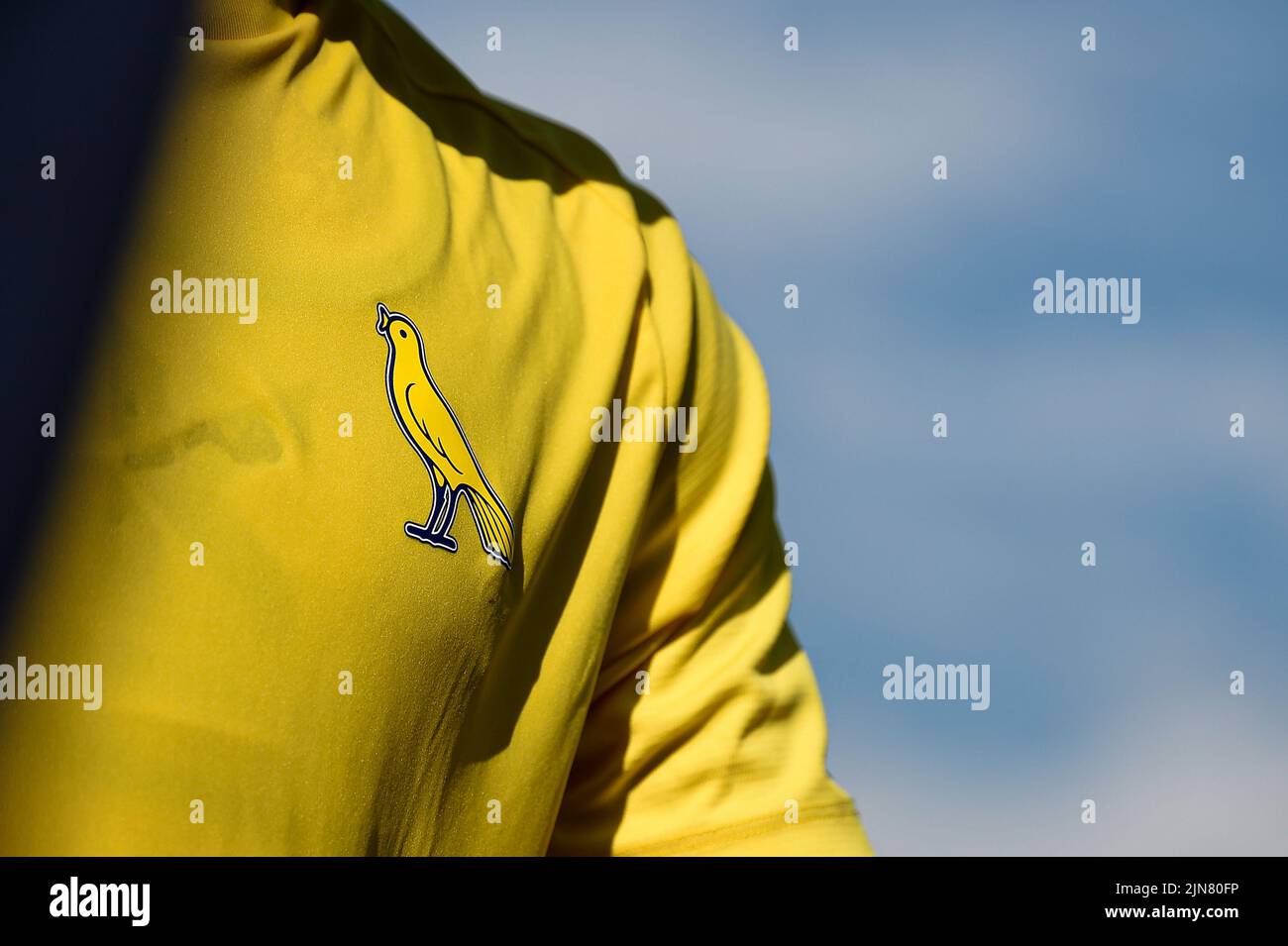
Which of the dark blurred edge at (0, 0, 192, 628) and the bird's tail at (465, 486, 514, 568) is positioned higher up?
the dark blurred edge at (0, 0, 192, 628)

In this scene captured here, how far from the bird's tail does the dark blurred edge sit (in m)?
0.26

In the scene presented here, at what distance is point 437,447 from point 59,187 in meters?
0.28

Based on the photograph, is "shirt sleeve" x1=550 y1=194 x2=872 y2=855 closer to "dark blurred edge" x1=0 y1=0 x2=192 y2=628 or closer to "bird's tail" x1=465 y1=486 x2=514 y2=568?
"bird's tail" x1=465 y1=486 x2=514 y2=568

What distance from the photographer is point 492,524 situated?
893 millimetres

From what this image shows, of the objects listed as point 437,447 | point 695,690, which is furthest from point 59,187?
point 695,690

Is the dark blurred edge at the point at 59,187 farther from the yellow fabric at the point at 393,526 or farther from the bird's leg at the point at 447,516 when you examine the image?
the bird's leg at the point at 447,516

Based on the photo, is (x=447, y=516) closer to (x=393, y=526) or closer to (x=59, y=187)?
(x=393, y=526)

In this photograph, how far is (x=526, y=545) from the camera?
93cm

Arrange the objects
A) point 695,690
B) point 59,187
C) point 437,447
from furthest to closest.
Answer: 1. point 695,690
2. point 437,447
3. point 59,187

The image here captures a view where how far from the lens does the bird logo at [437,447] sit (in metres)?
0.86

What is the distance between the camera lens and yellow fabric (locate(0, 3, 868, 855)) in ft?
2.39

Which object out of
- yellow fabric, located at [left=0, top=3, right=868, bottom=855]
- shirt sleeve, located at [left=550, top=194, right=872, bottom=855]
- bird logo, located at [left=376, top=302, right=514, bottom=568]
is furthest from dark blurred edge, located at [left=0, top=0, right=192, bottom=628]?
shirt sleeve, located at [left=550, top=194, right=872, bottom=855]
